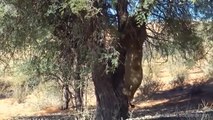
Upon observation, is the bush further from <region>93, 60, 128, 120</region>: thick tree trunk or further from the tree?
<region>93, 60, 128, 120</region>: thick tree trunk

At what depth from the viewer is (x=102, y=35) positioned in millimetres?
11516

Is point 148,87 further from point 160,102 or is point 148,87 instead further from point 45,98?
point 45,98

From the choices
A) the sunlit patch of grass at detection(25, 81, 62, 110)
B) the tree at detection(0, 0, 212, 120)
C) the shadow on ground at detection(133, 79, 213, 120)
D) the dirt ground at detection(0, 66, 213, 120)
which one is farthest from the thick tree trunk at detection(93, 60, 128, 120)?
the sunlit patch of grass at detection(25, 81, 62, 110)

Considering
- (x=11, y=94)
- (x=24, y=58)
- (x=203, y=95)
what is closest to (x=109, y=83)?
(x=24, y=58)

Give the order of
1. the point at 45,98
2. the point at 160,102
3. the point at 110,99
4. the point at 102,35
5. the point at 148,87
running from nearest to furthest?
1. the point at 102,35
2. the point at 110,99
3. the point at 160,102
4. the point at 45,98
5. the point at 148,87

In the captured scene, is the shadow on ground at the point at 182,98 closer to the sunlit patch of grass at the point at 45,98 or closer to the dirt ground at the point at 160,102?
the dirt ground at the point at 160,102

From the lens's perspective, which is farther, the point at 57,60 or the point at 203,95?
the point at 203,95

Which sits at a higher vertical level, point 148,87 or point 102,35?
point 102,35

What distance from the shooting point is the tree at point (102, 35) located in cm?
1098

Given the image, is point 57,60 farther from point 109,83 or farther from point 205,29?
point 205,29

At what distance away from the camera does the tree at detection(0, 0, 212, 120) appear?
11.0 metres

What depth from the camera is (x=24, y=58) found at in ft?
49.5

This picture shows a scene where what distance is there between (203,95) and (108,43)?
15.6m

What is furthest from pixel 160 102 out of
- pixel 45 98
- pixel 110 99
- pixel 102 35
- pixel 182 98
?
pixel 102 35
